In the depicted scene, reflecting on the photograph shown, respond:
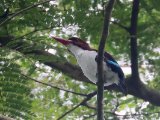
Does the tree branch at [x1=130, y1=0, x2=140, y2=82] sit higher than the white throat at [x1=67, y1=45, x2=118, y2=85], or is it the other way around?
the tree branch at [x1=130, y1=0, x2=140, y2=82]

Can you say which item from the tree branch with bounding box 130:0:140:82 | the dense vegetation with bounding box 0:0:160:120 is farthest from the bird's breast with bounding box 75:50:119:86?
the tree branch with bounding box 130:0:140:82

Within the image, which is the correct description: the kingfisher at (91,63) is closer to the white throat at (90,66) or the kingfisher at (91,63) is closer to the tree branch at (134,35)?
the white throat at (90,66)

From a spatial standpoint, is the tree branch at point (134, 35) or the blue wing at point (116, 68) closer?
the blue wing at point (116, 68)

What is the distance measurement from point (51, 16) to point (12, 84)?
2.92 feet

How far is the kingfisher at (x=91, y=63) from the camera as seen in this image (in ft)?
11.7

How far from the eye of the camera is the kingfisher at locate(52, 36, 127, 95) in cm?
358

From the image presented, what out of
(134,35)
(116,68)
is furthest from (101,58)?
(134,35)

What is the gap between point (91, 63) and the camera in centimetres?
356

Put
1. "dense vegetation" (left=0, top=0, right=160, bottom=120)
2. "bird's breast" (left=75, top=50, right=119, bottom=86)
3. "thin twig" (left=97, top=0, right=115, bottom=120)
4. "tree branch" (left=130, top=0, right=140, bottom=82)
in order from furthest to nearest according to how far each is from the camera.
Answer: "tree branch" (left=130, top=0, right=140, bottom=82)
"bird's breast" (left=75, top=50, right=119, bottom=86)
"dense vegetation" (left=0, top=0, right=160, bottom=120)
"thin twig" (left=97, top=0, right=115, bottom=120)

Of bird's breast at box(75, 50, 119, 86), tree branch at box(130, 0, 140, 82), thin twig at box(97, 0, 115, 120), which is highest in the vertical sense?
tree branch at box(130, 0, 140, 82)

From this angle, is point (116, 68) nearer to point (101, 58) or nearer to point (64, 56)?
point (64, 56)

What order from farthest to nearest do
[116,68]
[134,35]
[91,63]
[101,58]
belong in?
1. [134,35]
2. [116,68]
3. [91,63]
4. [101,58]

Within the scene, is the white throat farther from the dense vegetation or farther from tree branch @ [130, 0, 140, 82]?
tree branch @ [130, 0, 140, 82]

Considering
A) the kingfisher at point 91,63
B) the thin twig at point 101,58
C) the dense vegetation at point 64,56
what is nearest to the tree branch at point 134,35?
the dense vegetation at point 64,56
